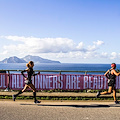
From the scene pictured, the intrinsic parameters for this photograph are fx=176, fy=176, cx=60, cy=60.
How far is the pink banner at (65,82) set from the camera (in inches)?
388

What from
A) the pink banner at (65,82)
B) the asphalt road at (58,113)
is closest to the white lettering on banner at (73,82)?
the pink banner at (65,82)

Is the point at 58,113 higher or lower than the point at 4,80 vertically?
lower

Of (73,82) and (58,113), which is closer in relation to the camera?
(58,113)

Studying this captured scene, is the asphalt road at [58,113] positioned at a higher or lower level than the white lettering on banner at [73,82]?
lower

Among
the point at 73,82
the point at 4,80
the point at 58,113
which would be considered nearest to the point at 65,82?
the point at 73,82

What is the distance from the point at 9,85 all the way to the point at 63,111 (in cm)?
474

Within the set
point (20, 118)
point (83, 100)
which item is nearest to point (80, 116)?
point (20, 118)

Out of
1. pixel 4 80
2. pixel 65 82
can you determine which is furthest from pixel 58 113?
pixel 4 80

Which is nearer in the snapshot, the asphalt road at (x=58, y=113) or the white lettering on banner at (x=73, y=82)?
the asphalt road at (x=58, y=113)

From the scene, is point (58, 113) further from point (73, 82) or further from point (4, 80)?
point (4, 80)

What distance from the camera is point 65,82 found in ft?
32.4

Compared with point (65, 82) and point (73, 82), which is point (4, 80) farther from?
point (73, 82)

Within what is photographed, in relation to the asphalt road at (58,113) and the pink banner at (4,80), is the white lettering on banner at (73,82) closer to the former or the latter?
the asphalt road at (58,113)

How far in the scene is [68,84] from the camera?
9875 millimetres
